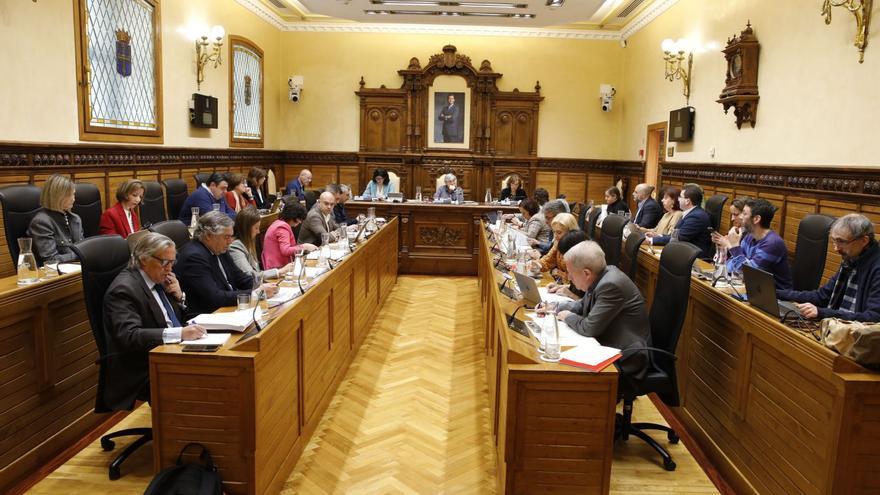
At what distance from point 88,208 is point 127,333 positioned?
9.85ft

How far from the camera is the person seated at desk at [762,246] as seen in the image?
13.5ft

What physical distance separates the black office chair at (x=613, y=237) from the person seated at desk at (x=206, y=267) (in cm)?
310

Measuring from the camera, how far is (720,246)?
4.20 meters

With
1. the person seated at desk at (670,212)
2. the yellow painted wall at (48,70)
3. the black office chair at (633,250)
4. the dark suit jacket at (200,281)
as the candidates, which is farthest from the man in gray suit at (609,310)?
the yellow painted wall at (48,70)

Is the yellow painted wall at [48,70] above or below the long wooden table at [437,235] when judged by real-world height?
above

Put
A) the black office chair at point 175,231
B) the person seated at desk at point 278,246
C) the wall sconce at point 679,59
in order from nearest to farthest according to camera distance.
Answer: the black office chair at point 175,231, the person seated at desk at point 278,246, the wall sconce at point 679,59

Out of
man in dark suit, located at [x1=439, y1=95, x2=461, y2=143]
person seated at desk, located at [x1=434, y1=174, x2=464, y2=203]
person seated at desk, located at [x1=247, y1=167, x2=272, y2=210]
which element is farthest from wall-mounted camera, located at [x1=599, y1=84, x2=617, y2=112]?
person seated at desk, located at [x1=247, y1=167, x2=272, y2=210]

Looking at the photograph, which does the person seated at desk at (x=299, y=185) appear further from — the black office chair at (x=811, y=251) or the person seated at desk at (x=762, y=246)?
the black office chair at (x=811, y=251)

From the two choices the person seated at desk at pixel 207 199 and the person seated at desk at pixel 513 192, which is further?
the person seated at desk at pixel 513 192

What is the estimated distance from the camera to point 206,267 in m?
3.58

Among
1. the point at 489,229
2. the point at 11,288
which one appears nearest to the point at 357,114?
the point at 489,229

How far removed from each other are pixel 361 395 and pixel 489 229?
3188 millimetres

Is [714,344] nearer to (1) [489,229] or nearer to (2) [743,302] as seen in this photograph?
(2) [743,302]

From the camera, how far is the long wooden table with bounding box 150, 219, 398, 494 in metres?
2.67
